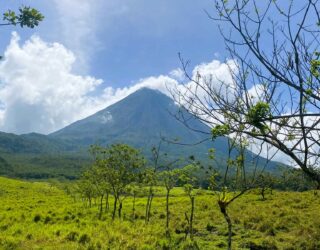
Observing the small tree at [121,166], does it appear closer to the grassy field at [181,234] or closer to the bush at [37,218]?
the grassy field at [181,234]

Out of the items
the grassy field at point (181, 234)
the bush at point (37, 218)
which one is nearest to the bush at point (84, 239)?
the grassy field at point (181, 234)

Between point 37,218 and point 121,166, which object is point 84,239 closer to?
point 121,166

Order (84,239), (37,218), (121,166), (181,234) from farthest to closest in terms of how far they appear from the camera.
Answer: (121,166) < (37,218) < (181,234) < (84,239)

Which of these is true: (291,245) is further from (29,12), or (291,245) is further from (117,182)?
(29,12)

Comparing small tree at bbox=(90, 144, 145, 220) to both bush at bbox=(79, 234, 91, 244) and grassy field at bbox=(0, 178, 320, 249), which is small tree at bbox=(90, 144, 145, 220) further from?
bush at bbox=(79, 234, 91, 244)

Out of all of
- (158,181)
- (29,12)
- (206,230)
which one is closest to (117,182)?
(158,181)

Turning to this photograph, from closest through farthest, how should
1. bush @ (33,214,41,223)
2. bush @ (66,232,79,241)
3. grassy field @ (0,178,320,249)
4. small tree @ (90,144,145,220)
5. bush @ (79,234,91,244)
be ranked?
grassy field @ (0,178,320,249) → bush @ (79,234,91,244) → bush @ (66,232,79,241) → bush @ (33,214,41,223) → small tree @ (90,144,145,220)

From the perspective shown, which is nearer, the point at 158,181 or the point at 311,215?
the point at 311,215

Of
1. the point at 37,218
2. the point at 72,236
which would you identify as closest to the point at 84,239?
the point at 72,236

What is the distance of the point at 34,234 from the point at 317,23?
68.7ft

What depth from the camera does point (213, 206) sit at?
141 feet

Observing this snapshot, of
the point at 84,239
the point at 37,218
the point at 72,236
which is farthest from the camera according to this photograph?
the point at 37,218

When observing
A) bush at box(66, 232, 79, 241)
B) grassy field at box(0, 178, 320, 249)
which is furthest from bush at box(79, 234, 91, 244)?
bush at box(66, 232, 79, 241)

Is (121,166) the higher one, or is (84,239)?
(121,166)
